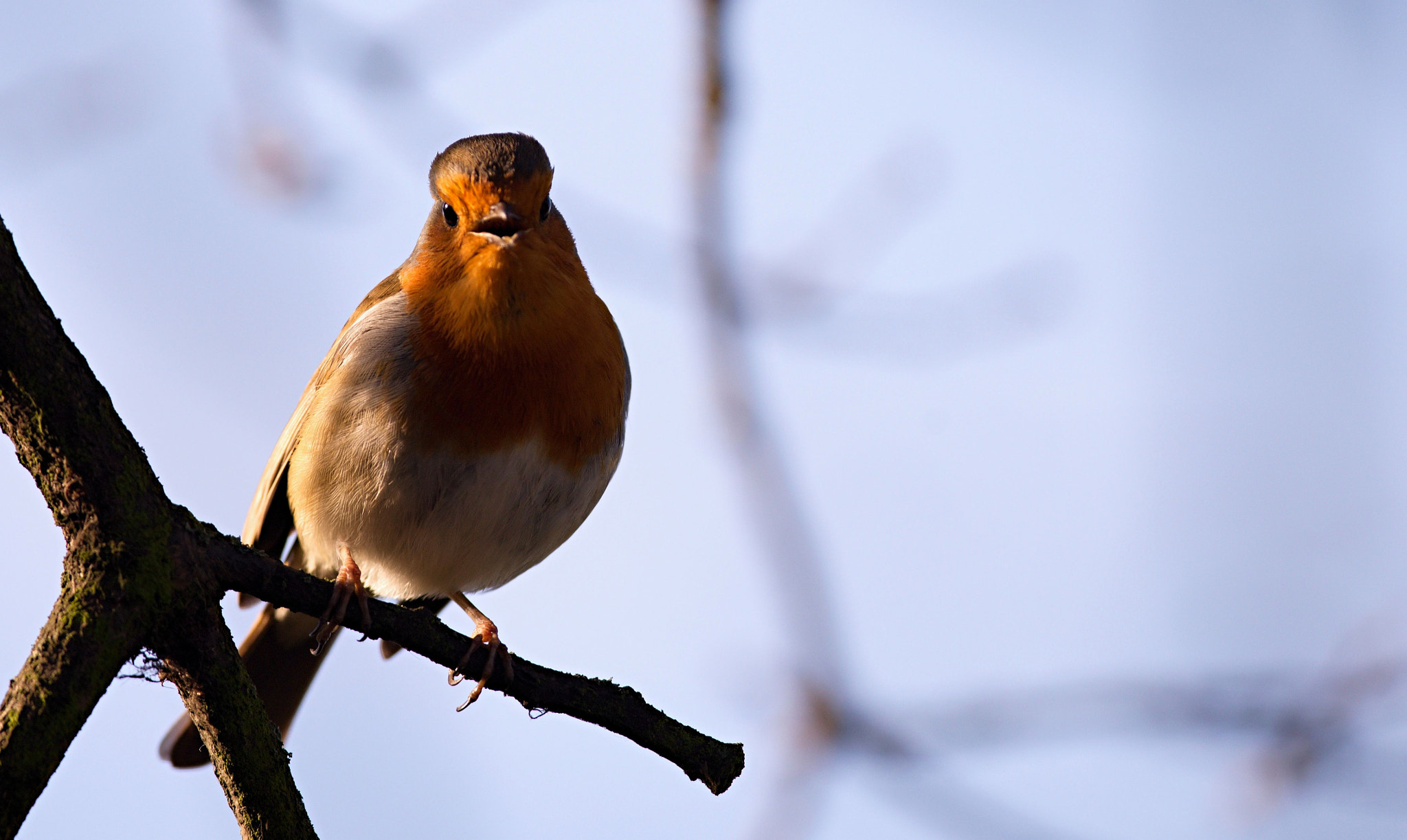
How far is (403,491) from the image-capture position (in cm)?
376

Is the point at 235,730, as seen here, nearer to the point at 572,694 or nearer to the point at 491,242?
the point at 572,694

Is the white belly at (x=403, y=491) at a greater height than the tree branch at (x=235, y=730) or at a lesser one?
greater

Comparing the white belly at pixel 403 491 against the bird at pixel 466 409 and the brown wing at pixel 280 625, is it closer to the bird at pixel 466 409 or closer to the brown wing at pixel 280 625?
the bird at pixel 466 409

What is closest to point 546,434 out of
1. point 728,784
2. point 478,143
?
point 478,143

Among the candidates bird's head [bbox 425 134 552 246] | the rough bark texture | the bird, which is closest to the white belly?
the bird

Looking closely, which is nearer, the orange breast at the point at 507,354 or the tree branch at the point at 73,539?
the tree branch at the point at 73,539

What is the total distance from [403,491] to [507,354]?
0.53 m

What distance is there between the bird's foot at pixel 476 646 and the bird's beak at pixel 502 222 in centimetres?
126

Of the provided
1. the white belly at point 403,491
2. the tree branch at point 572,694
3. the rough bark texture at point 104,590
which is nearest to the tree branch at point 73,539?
the rough bark texture at point 104,590

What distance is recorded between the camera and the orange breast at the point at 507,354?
374cm

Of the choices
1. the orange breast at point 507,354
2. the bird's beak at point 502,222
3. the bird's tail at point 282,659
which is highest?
the bird's beak at point 502,222

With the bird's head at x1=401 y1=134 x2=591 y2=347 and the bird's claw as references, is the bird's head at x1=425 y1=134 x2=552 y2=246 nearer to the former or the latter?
the bird's head at x1=401 y1=134 x2=591 y2=347

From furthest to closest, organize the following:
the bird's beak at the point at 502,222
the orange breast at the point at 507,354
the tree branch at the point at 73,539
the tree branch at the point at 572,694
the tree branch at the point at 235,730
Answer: the bird's beak at the point at 502,222
the orange breast at the point at 507,354
the tree branch at the point at 572,694
the tree branch at the point at 235,730
the tree branch at the point at 73,539

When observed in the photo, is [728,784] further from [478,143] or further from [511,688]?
[478,143]
